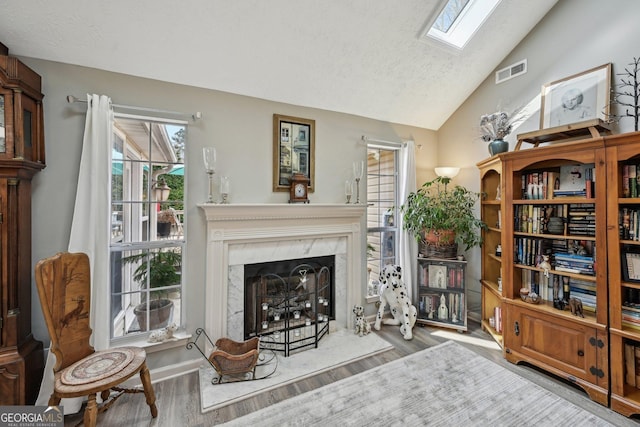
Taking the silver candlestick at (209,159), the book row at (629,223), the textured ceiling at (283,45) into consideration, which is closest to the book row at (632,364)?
the book row at (629,223)

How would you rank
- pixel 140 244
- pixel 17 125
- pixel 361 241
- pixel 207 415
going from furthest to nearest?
pixel 361 241
pixel 140 244
pixel 207 415
pixel 17 125

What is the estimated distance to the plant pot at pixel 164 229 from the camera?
238 cm

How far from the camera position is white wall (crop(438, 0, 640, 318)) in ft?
7.38

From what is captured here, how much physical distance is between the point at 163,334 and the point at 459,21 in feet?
13.6

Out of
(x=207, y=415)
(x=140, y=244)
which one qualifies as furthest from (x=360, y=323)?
(x=140, y=244)

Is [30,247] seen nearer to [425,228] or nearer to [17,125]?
[17,125]

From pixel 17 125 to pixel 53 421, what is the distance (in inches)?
74.8

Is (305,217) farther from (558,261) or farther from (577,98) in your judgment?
(577,98)

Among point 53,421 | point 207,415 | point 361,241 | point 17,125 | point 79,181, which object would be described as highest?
point 17,125

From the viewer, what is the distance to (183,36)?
207 cm

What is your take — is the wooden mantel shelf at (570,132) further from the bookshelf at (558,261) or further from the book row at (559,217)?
the book row at (559,217)

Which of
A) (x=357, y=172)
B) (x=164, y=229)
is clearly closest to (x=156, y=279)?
(x=164, y=229)

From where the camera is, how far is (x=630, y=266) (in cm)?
192

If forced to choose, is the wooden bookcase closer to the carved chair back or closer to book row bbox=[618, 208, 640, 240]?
book row bbox=[618, 208, 640, 240]
